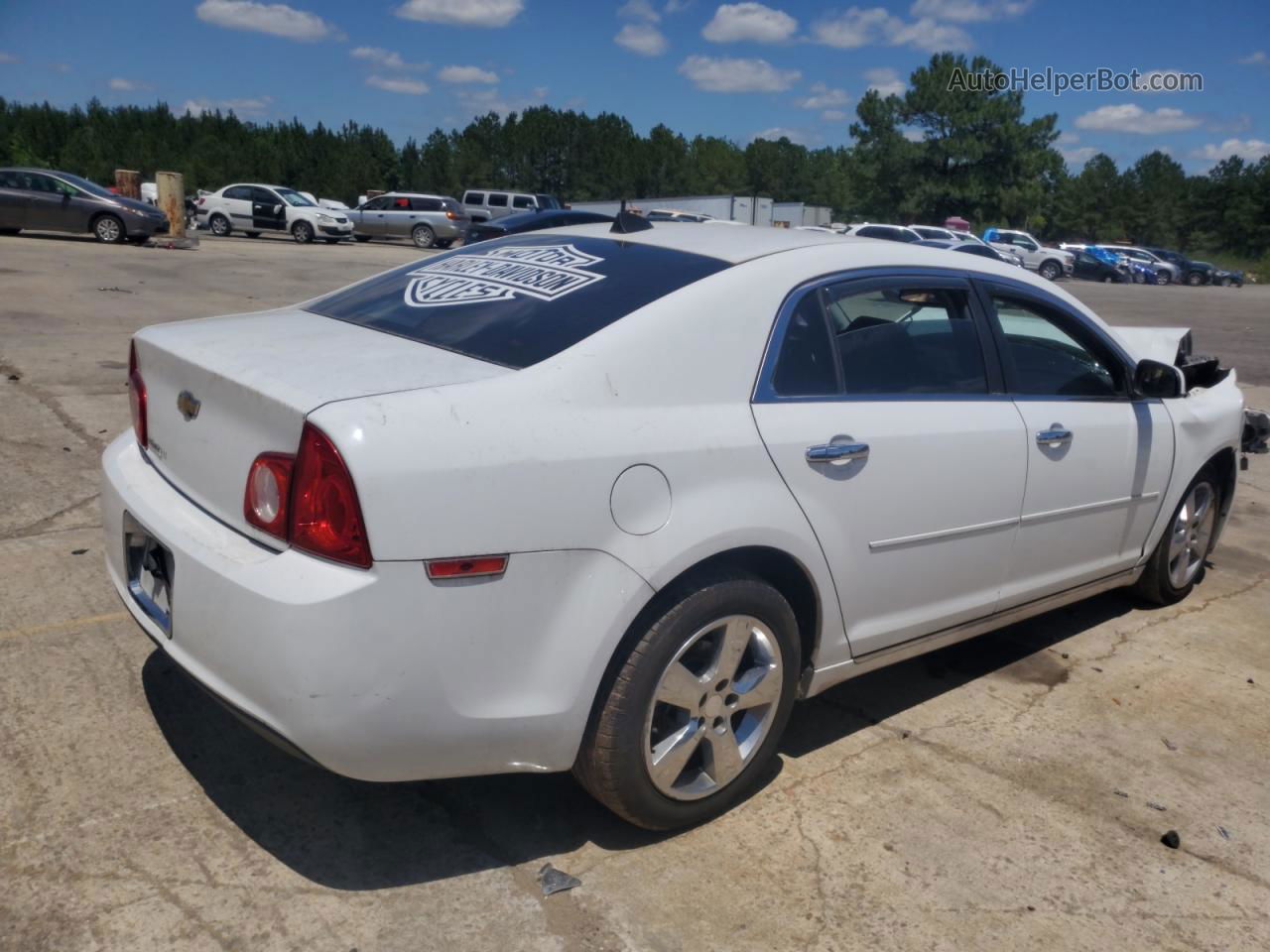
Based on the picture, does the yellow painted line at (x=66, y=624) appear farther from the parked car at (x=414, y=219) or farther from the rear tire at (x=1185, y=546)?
the parked car at (x=414, y=219)

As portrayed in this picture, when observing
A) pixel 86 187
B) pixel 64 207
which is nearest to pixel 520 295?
pixel 64 207

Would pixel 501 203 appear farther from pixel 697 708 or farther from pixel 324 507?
pixel 324 507

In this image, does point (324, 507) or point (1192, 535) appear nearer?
point (324, 507)

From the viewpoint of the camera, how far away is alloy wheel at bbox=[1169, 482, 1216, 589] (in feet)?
15.9

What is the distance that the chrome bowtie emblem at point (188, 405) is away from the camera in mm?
2861

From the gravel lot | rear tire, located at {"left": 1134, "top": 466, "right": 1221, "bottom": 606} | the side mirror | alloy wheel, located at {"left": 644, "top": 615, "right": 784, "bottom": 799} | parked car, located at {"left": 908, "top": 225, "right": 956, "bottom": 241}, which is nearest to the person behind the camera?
the gravel lot

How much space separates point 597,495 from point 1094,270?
4985 cm

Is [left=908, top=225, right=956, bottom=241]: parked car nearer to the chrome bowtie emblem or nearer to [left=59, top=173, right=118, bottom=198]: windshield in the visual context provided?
[left=59, top=173, right=118, bottom=198]: windshield

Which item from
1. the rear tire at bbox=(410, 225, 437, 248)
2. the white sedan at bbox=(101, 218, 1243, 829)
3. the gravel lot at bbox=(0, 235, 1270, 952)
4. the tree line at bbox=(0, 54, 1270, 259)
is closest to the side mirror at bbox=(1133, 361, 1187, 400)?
the white sedan at bbox=(101, 218, 1243, 829)

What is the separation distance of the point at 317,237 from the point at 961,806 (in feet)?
106

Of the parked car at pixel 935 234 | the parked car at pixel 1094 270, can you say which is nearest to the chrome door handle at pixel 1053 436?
the parked car at pixel 935 234

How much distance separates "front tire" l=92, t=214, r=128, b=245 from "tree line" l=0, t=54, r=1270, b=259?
186 feet

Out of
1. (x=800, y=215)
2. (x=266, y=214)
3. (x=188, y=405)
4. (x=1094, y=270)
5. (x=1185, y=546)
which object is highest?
(x=800, y=215)

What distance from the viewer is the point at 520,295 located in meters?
3.12
